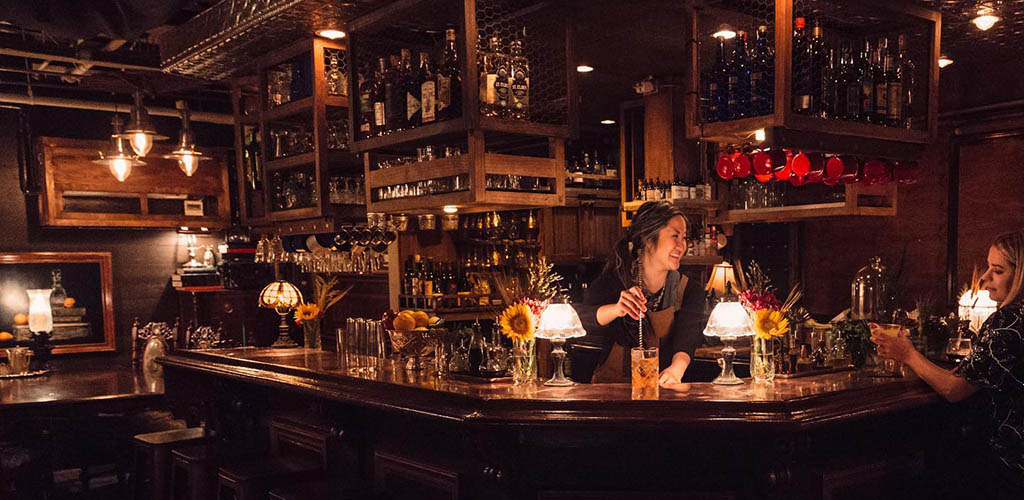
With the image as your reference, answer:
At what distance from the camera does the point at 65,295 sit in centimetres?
763

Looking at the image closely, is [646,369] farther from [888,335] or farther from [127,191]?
[127,191]

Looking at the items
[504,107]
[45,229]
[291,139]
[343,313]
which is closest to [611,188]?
[343,313]

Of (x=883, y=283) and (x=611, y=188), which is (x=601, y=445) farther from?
(x=611, y=188)

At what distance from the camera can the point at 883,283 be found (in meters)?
3.85

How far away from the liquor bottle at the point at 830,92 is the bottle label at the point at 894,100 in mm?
238

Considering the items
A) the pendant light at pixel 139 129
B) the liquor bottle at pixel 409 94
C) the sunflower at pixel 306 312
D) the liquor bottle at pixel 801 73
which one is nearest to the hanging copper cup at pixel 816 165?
the liquor bottle at pixel 801 73

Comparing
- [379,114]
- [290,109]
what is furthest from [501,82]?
[290,109]

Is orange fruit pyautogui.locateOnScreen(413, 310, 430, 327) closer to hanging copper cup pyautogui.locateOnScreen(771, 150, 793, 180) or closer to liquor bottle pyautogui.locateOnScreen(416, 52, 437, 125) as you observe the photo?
liquor bottle pyautogui.locateOnScreen(416, 52, 437, 125)

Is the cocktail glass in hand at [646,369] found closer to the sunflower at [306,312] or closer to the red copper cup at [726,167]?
the red copper cup at [726,167]

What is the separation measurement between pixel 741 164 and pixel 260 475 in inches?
113

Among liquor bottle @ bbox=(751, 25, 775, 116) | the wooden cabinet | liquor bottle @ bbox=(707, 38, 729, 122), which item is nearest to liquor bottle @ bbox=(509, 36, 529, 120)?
liquor bottle @ bbox=(707, 38, 729, 122)

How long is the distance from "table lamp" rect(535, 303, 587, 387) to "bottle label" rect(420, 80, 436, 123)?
4.06 feet

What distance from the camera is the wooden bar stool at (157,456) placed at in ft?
13.8

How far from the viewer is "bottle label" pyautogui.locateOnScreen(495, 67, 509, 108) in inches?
143
